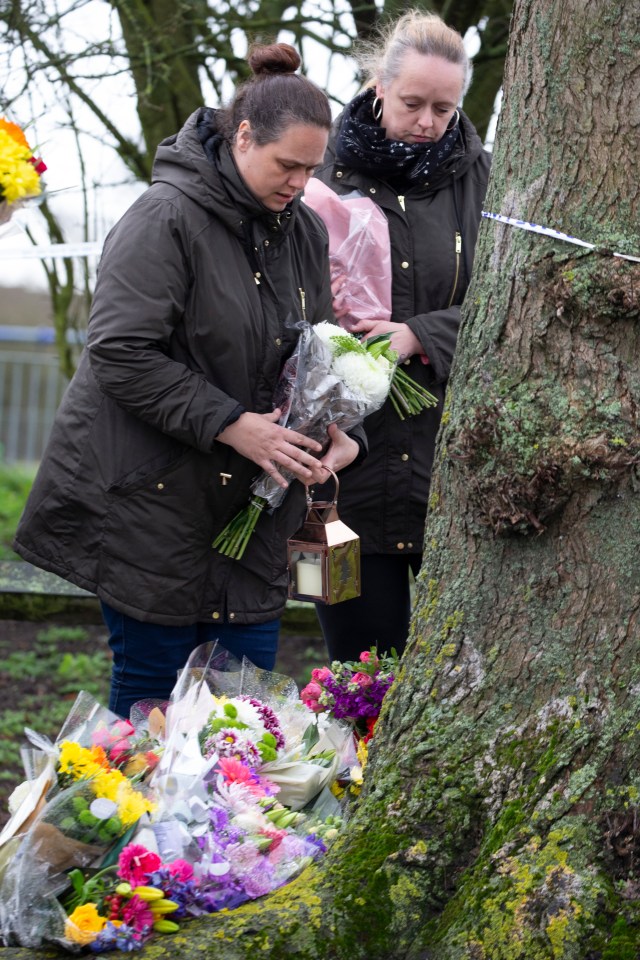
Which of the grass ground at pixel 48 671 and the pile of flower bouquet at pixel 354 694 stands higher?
the pile of flower bouquet at pixel 354 694

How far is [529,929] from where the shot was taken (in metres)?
1.88

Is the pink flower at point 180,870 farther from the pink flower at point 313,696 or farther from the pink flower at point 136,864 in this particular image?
the pink flower at point 313,696

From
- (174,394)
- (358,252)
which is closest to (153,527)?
(174,394)

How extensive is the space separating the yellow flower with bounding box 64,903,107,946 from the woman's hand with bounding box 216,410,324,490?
3.43 ft

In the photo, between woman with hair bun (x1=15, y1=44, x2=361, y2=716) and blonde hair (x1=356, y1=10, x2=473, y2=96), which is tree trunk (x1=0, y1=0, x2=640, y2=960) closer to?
woman with hair bun (x1=15, y1=44, x2=361, y2=716)

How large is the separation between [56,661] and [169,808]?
145 inches

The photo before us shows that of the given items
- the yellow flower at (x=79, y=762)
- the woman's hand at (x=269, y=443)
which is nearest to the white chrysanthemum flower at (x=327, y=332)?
the woman's hand at (x=269, y=443)

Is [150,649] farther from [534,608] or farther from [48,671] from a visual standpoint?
[48,671]

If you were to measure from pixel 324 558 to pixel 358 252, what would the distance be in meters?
0.83

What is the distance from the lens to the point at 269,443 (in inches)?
101

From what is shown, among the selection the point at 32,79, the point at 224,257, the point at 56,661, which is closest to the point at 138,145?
the point at 32,79

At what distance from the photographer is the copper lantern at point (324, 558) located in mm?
2730

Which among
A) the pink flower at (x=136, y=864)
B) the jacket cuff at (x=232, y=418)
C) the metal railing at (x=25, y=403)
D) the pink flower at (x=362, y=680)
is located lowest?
the metal railing at (x=25, y=403)

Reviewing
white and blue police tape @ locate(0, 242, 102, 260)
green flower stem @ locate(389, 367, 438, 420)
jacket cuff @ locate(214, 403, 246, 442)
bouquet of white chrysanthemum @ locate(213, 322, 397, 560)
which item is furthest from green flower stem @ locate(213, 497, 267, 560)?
white and blue police tape @ locate(0, 242, 102, 260)
